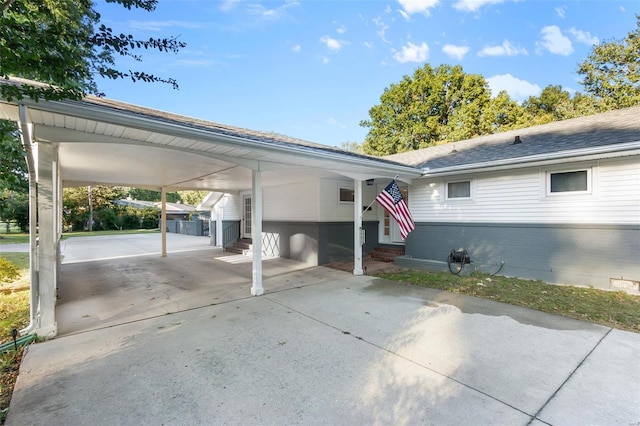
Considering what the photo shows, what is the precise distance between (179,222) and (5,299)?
22994 millimetres

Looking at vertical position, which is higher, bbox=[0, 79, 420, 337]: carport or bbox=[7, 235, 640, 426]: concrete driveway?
bbox=[0, 79, 420, 337]: carport

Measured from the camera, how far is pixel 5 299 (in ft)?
18.9

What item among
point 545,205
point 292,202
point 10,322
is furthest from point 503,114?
point 10,322

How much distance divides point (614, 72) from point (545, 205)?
18.4m

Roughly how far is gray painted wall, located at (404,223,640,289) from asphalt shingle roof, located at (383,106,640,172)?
180cm

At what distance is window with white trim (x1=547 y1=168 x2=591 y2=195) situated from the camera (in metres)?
6.54

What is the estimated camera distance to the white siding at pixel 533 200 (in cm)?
605

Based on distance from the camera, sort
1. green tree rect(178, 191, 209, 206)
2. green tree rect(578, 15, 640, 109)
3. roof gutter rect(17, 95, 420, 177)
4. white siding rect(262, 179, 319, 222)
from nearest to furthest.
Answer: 1. roof gutter rect(17, 95, 420, 177)
2. white siding rect(262, 179, 319, 222)
3. green tree rect(578, 15, 640, 109)
4. green tree rect(178, 191, 209, 206)

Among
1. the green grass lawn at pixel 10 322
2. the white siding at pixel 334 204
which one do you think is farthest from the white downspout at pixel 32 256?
the white siding at pixel 334 204

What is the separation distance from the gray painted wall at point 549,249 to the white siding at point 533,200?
21 centimetres

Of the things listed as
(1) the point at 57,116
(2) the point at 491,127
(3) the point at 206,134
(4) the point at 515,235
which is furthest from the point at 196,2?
(2) the point at 491,127

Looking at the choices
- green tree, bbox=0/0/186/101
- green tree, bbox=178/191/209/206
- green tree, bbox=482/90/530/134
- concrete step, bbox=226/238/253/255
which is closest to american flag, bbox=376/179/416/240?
green tree, bbox=0/0/186/101

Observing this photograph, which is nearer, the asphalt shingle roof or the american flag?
the asphalt shingle roof

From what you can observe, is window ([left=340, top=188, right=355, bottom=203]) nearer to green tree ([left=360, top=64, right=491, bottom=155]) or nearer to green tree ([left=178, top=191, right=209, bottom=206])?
green tree ([left=360, top=64, right=491, bottom=155])
